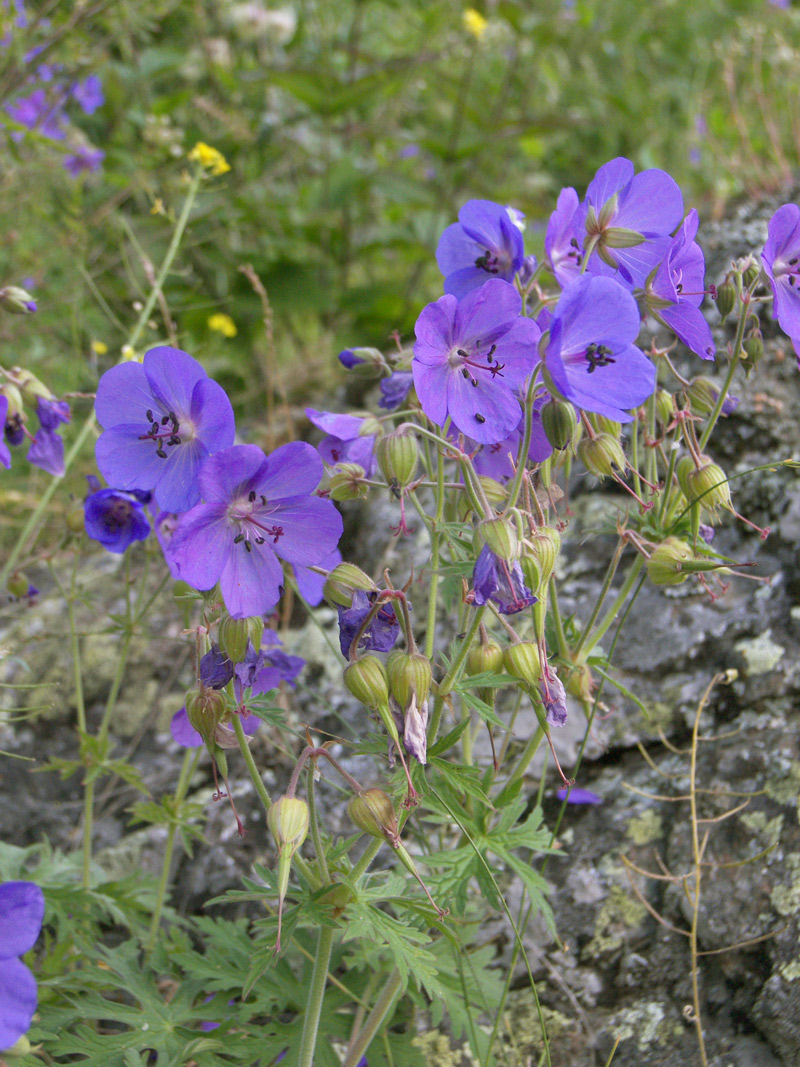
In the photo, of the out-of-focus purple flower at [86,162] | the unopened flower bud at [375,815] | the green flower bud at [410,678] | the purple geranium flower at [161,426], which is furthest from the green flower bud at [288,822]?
the out-of-focus purple flower at [86,162]

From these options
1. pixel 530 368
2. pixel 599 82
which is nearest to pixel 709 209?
pixel 599 82

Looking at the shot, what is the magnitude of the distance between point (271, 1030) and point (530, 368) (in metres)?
1.15

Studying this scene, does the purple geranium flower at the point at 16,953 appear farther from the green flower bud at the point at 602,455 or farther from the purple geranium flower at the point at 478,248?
the purple geranium flower at the point at 478,248

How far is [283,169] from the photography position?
3652mm

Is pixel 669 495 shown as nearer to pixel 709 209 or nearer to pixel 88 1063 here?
pixel 88 1063

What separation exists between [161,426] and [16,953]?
0.66 meters

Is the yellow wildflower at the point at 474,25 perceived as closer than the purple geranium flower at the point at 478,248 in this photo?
No

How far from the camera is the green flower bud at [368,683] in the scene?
1.12m

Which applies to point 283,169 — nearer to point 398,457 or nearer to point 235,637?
point 398,457

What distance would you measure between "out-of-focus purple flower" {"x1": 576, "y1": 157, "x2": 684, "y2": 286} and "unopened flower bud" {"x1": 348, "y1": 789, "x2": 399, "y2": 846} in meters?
0.84

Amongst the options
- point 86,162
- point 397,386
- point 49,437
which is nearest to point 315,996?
point 397,386

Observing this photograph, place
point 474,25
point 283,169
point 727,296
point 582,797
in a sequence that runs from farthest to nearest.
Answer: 1. point 474,25
2. point 283,169
3. point 582,797
4. point 727,296

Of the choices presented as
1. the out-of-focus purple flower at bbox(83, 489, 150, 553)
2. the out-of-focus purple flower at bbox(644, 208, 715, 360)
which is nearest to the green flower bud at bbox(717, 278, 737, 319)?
the out-of-focus purple flower at bbox(644, 208, 715, 360)

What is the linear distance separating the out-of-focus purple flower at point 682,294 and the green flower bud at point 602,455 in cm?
19
